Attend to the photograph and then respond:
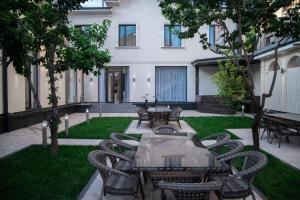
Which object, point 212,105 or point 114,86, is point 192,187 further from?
point 114,86

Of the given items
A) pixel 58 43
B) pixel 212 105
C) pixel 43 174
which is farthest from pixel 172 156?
pixel 212 105

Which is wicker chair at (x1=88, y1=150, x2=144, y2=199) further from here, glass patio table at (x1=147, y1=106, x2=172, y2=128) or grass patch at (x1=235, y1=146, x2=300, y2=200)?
glass patio table at (x1=147, y1=106, x2=172, y2=128)

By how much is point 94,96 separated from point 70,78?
10.5 ft

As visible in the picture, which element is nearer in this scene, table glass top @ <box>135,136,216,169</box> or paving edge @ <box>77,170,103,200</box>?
table glass top @ <box>135,136,216,169</box>

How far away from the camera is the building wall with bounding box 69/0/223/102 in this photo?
25.0m

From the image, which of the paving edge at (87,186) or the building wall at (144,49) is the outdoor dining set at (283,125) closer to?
the paving edge at (87,186)

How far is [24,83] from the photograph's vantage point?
14.9 meters

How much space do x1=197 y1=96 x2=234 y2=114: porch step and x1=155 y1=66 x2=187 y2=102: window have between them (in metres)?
2.11

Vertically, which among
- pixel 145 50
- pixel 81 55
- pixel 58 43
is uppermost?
pixel 145 50

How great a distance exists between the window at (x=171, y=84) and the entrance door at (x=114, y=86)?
8.56ft

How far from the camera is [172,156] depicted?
4852 mm

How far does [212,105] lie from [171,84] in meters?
4.37

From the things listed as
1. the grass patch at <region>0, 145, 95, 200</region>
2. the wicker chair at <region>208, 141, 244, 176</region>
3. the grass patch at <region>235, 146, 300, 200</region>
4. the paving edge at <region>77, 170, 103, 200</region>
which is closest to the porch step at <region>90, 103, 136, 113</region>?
the grass patch at <region>0, 145, 95, 200</region>

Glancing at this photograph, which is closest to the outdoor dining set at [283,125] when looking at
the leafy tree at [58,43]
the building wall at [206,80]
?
the leafy tree at [58,43]
